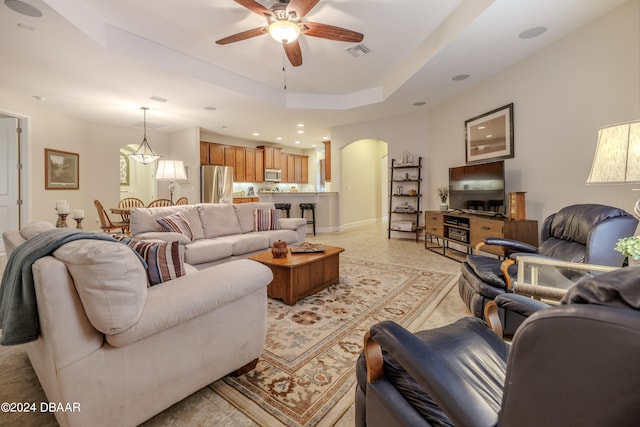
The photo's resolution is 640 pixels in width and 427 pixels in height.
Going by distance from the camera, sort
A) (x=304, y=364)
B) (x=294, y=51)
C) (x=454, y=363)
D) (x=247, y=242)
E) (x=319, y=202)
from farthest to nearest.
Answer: (x=319, y=202) → (x=247, y=242) → (x=294, y=51) → (x=304, y=364) → (x=454, y=363)

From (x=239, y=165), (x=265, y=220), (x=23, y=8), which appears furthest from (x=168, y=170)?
(x=239, y=165)

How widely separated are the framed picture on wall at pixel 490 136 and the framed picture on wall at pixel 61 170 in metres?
7.61

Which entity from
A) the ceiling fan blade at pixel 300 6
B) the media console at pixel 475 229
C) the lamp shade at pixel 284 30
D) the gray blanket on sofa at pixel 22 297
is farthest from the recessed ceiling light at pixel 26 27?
the media console at pixel 475 229

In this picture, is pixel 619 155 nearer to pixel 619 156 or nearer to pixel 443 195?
pixel 619 156

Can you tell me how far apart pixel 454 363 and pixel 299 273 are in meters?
1.79

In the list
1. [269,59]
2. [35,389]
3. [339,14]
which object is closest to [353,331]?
[35,389]

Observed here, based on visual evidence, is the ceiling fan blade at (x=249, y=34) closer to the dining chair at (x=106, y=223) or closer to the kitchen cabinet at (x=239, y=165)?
the dining chair at (x=106, y=223)

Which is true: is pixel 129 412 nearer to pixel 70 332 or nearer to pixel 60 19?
pixel 70 332

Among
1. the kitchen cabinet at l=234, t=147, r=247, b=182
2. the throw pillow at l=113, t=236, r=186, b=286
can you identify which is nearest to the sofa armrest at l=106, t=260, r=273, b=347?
the throw pillow at l=113, t=236, r=186, b=286

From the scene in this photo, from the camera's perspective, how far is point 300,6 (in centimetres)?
242

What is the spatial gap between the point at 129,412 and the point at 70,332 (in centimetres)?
42

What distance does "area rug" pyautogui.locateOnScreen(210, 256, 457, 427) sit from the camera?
1.39 m

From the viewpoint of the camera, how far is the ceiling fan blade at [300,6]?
92.7 inches

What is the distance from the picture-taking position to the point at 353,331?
2.12 metres
